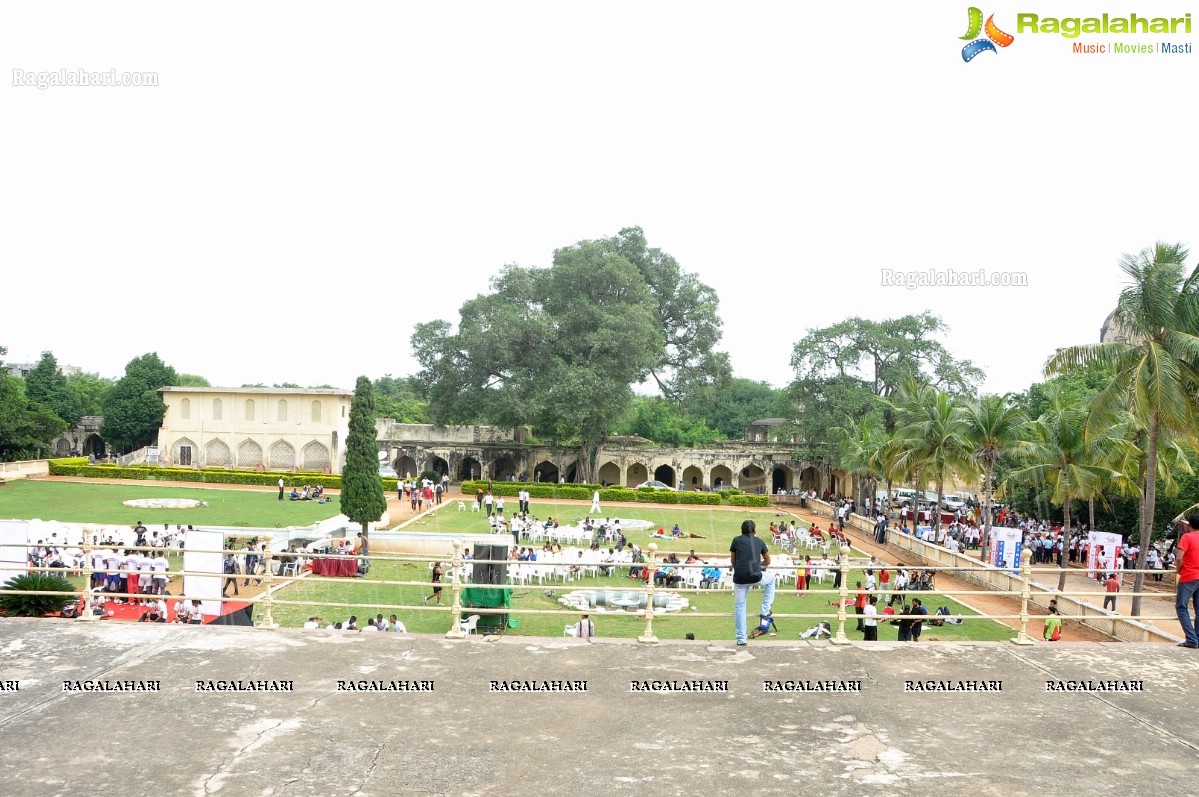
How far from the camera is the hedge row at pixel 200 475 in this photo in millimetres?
38312

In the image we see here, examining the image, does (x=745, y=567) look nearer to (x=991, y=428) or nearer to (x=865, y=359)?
(x=991, y=428)

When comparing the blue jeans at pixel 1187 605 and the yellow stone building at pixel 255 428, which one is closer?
the blue jeans at pixel 1187 605

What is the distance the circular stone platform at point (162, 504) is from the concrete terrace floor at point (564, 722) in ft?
80.3

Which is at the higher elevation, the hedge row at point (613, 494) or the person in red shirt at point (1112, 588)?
the hedge row at point (613, 494)

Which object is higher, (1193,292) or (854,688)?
(1193,292)

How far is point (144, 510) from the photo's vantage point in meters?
28.1

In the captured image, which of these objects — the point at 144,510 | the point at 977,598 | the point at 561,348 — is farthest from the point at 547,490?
the point at 977,598

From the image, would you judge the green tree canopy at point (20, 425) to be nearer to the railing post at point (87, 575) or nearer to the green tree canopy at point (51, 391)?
the green tree canopy at point (51, 391)

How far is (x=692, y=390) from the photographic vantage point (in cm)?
4597

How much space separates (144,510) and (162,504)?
1.25m

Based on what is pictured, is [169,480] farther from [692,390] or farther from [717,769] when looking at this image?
[717,769]

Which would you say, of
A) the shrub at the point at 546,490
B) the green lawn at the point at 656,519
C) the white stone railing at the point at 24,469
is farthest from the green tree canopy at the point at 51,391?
the green lawn at the point at 656,519

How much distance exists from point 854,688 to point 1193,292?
39.4 ft

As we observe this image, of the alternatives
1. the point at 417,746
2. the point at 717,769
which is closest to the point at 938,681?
the point at 717,769
